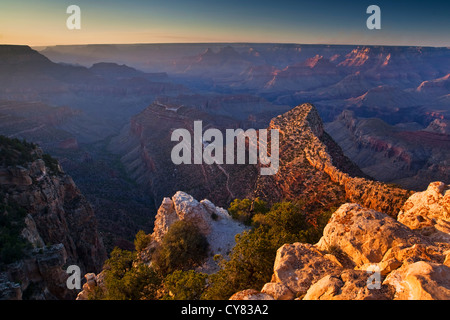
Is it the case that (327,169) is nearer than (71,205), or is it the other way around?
(327,169)

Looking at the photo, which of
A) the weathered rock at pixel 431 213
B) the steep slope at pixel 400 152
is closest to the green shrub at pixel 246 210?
the weathered rock at pixel 431 213

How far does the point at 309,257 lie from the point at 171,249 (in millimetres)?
11845

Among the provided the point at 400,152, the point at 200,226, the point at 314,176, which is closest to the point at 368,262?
the point at 200,226

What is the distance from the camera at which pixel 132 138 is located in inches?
4710

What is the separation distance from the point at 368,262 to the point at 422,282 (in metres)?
3.24

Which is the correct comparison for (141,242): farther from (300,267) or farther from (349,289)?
(349,289)

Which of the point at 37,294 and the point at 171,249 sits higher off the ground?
the point at 171,249

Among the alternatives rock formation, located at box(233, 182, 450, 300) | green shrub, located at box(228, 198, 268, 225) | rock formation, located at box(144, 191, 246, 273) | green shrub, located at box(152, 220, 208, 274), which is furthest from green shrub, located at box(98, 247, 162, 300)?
green shrub, located at box(228, 198, 268, 225)

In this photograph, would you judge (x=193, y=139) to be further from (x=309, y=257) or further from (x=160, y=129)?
(x=309, y=257)

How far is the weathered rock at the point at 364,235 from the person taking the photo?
11.2 metres

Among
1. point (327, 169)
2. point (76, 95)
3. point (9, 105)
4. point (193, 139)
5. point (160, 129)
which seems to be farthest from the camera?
point (76, 95)

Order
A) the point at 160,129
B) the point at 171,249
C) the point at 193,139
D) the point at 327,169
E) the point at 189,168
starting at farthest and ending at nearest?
1. the point at 160,129
2. the point at 193,139
3. the point at 189,168
4. the point at 327,169
5. the point at 171,249

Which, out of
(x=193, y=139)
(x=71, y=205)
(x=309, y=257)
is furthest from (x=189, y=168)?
(x=309, y=257)
